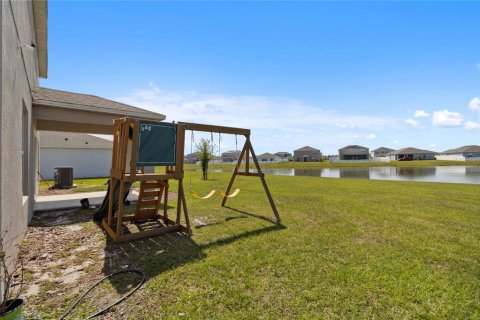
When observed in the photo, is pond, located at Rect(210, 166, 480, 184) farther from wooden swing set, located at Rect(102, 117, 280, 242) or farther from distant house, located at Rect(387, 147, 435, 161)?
distant house, located at Rect(387, 147, 435, 161)

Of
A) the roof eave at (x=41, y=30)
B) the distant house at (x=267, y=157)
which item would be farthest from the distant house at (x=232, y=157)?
the distant house at (x=267, y=157)

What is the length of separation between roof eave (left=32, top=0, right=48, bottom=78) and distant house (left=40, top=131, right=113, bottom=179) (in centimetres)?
1228

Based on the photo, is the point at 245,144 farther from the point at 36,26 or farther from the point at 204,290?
the point at 36,26

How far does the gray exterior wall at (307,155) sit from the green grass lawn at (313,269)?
77.5 meters

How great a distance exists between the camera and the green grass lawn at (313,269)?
9.09ft

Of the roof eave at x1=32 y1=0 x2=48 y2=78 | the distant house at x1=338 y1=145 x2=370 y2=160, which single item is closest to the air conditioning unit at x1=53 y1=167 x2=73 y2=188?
the roof eave at x1=32 y1=0 x2=48 y2=78

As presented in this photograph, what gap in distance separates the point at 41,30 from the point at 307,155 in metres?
81.7

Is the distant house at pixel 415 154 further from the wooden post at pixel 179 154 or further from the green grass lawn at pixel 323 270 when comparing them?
the wooden post at pixel 179 154

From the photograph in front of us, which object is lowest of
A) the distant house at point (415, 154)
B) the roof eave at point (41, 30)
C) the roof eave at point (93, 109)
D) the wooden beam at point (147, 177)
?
the wooden beam at point (147, 177)

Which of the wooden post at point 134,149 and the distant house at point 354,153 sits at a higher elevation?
the distant house at point 354,153

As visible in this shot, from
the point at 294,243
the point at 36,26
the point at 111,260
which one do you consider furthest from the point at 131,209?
A: the point at 36,26

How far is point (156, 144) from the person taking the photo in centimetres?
520

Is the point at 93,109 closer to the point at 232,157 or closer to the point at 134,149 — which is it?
the point at 134,149

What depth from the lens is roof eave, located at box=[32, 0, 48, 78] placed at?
21.4 ft
